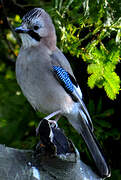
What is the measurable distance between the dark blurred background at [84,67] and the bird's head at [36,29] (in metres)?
0.09

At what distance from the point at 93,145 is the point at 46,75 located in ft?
2.20

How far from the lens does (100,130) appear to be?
10.5 feet

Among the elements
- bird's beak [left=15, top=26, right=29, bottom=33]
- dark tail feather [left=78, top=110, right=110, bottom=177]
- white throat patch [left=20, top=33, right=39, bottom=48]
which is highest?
bird's beak [left=15, top=26, right=29, bottom=33]

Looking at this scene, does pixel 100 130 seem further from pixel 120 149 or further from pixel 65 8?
pixel 65 8

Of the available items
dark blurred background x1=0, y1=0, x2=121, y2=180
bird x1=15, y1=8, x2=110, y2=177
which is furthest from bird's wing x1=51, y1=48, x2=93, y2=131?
dark blurred background x1=0, y1=0, x2=121, y2=180

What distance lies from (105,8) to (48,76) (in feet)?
2.17

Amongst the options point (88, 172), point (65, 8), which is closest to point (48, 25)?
point (65, 8)

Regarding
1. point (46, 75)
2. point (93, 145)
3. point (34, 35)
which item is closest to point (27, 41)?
point (34, 35)

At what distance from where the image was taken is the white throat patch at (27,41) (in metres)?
2.82

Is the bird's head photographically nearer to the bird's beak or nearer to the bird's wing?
the bird's beak

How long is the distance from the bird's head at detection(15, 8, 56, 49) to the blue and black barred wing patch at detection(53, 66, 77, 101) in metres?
0.22

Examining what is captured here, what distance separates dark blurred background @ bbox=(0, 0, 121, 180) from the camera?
101 inches

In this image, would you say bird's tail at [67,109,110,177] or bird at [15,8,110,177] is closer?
bird's tail at [67,109,110,177]

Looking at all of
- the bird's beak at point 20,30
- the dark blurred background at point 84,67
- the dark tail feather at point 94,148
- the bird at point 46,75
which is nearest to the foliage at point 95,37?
the dark blurred background at point 84,67
